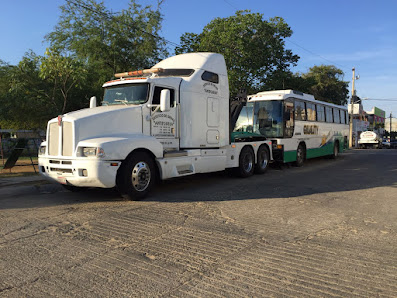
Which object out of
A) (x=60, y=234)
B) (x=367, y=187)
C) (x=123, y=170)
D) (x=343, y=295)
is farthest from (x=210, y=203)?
(x=367, y=187)

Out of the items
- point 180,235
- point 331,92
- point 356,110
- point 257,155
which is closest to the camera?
point 180,235

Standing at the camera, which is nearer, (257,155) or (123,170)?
(123,170)

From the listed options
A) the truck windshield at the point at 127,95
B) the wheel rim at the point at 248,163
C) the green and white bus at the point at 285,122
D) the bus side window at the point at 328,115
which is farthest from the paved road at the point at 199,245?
the bus side window at the point at 328,115

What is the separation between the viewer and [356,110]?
49.1m

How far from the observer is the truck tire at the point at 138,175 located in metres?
7.00

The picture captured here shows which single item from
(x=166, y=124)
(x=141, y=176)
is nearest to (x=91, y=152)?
(x=141, y=176)

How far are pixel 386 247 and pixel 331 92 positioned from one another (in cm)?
4377

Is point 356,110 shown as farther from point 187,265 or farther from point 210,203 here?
point 187,265

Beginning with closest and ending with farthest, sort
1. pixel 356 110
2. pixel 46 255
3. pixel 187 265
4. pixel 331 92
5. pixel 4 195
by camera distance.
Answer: pixel 187 265, pixel 46 255, pixel 4 195, pixel 331 92, pixel 356 110

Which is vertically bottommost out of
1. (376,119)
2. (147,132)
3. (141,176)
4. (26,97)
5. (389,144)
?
(141,176)

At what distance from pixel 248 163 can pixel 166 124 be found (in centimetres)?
425

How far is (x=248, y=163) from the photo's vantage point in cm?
1148

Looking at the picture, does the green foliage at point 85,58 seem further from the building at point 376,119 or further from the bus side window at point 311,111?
the building at point 376,119

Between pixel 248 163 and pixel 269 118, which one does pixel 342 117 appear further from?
pixel 248 163
